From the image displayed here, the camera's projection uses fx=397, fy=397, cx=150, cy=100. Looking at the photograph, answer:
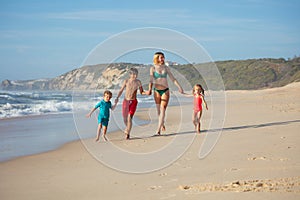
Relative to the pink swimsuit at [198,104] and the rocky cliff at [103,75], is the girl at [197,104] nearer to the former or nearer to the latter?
the pink swimsuit at [198,104]

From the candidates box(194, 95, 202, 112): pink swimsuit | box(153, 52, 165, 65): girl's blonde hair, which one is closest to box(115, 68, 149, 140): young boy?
box(153, 52, 165, 65): girl's blonde hair

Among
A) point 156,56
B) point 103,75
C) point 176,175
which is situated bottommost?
point 176,175

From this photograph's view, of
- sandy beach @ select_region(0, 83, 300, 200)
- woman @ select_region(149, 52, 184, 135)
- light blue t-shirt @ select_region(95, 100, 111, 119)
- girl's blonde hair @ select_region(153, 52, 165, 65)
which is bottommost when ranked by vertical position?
sandy beach @ select_region(0, 83, 300, 200)

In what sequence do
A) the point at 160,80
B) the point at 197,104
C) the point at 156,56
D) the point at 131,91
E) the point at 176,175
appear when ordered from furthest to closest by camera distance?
the point at 197,104, the point at 160,80, the point at 131,91, the point at 156,56, the point at 176,175

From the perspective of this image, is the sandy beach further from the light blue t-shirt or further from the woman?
the woman

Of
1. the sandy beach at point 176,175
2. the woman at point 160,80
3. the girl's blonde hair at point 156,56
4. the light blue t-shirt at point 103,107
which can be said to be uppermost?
the girl's blonde hair at point 156,56

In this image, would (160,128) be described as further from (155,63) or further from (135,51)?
(135,51)

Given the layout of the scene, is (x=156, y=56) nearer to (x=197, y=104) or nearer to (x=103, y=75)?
(x=103, y=75)

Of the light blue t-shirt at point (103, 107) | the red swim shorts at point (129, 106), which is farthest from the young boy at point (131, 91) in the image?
the light blue t-shirt at point (103, 107)

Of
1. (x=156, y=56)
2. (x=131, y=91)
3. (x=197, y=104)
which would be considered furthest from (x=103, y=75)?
(x=197, y=104)

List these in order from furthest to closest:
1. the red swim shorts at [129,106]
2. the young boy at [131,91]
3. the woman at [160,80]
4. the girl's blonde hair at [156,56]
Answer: the red swim shorts at [129,106], the young boy at [131,91], the woman at [160,80], the girl's blonde hair at [156,56]

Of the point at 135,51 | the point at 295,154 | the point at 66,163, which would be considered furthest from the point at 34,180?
the point at 295,154

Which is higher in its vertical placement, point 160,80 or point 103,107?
point 160,80

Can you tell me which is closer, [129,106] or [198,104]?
[129,106]
